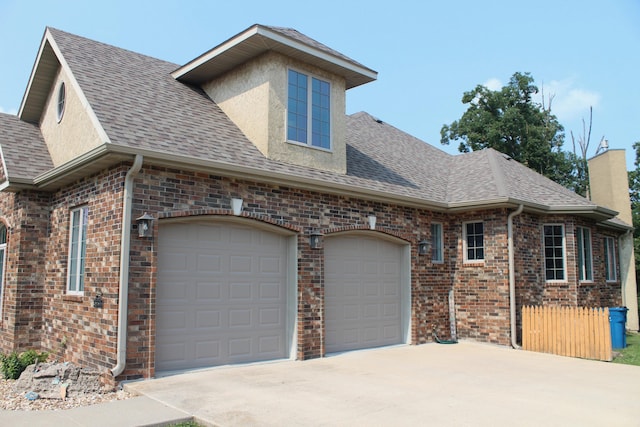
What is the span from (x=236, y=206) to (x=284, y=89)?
3.04 metres

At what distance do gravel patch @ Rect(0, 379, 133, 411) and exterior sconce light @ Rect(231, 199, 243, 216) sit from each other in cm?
336

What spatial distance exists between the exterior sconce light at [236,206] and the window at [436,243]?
20.1ft

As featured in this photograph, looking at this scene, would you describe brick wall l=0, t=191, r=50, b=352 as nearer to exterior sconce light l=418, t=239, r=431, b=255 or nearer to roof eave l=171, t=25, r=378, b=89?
roof eave l=171, t=25, r=378, b=89

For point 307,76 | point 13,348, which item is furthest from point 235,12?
point 13,348

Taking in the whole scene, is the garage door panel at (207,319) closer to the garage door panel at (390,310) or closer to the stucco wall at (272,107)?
the stucco wall at (272,107)

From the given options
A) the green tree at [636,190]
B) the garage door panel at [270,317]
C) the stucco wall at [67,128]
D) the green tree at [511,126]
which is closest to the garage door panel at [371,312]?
the garage door panel at [270,317]

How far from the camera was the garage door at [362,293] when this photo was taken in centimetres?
1105

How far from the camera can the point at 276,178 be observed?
973cm

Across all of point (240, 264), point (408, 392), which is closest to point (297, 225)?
point (240, 264)

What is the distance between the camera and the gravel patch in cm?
677

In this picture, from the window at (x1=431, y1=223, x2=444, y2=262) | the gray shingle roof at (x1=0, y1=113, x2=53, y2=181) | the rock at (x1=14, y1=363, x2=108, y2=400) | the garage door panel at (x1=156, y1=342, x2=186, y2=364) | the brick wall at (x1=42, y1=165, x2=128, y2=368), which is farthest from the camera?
the window at (x1=431, y1=223, x2=444, y2=262)

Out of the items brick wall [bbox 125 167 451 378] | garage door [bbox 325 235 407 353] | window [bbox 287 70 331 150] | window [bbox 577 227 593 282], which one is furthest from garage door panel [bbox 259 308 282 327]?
window [bbox 577 227 593 282]

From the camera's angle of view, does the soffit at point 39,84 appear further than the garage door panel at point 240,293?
Yes

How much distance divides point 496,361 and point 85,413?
7.43 m
